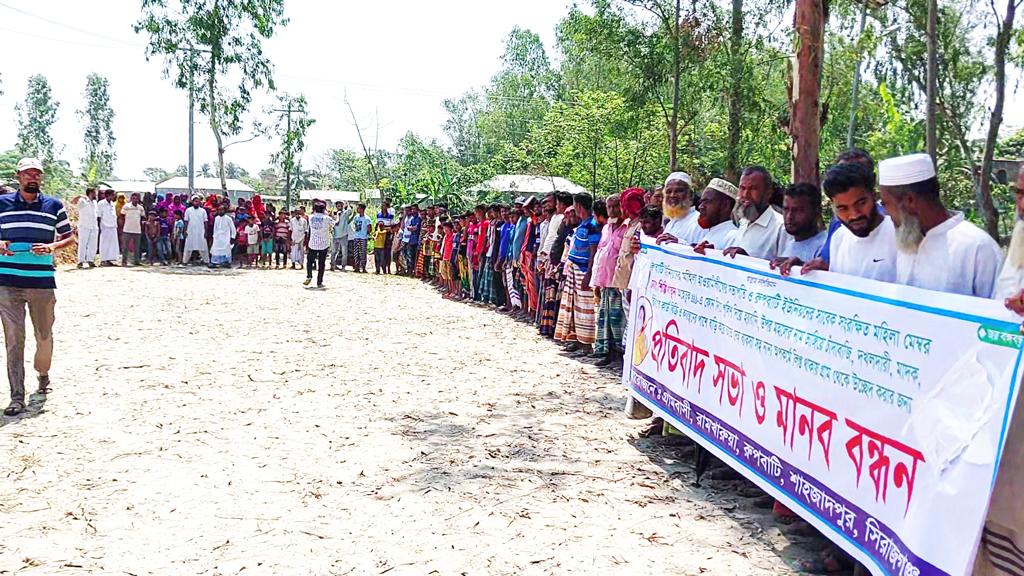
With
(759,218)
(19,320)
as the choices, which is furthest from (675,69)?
(19,320)

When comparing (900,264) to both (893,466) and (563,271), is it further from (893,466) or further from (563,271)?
(563,271)

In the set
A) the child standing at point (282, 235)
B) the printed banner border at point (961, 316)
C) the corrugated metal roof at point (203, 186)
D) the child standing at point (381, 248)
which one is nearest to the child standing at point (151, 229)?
the child standing at point (282, 235)

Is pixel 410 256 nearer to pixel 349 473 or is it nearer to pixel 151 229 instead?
pixel 151 229

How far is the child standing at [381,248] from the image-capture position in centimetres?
2131

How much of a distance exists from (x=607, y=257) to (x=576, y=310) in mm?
1366

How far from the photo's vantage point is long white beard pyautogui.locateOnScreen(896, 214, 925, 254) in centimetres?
329

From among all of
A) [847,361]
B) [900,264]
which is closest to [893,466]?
[847,361]

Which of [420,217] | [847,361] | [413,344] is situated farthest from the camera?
[420,217]

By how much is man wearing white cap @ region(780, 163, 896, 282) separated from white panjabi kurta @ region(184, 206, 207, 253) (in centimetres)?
1936

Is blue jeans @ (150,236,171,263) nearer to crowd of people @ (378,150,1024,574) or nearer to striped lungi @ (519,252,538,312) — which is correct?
crowd of people @ (378,150,1024,574)

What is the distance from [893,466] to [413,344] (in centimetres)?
734

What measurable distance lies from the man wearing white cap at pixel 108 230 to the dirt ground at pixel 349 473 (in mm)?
10785

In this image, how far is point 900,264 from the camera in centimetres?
342

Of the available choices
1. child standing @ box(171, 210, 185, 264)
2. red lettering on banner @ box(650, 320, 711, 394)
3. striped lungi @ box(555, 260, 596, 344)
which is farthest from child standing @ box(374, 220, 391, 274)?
red lettering on banner @ box(650, 320, 711, 394)
